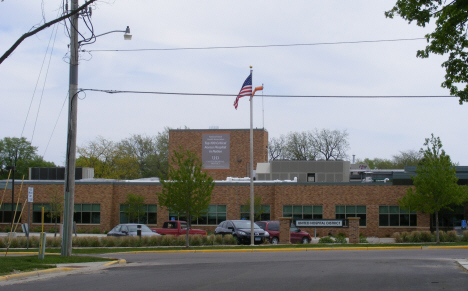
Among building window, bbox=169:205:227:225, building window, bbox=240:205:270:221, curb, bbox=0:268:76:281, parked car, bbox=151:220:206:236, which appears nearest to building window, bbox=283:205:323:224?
building window, bbox=240:205:270:221

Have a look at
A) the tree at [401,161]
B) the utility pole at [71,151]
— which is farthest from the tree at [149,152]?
the utility pole at [71,151]

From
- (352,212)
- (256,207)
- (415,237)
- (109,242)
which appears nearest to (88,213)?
(256,207)

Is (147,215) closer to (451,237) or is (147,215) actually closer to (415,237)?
(415,237)

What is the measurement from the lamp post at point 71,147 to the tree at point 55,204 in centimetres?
2204

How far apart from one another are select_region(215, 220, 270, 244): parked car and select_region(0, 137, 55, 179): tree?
6788cm

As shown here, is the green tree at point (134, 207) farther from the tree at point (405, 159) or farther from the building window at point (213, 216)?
the tree at point (405, 159)

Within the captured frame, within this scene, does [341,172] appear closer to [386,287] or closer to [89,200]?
[89,200]

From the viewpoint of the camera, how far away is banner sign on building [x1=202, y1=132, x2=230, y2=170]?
Result: 191 ft

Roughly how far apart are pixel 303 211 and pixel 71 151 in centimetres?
2606

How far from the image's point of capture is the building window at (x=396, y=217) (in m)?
40.1

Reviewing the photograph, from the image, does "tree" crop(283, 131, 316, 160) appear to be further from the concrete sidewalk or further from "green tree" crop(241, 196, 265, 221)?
the concrete sidewalk

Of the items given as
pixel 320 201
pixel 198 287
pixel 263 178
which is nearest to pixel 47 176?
pixel 263 178

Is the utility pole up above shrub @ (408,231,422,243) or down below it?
above

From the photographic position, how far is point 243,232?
2906 cm
